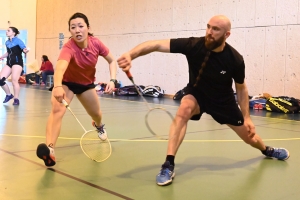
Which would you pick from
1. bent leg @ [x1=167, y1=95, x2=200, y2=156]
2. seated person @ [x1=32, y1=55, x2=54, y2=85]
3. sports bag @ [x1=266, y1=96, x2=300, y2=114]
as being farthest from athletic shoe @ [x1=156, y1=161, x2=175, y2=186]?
seated person @ [x1=32, y1=55, x2=54, y2=85]

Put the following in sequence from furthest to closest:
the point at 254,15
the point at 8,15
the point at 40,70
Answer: the point at 8,15
the point at 40,70
the point at 254,15

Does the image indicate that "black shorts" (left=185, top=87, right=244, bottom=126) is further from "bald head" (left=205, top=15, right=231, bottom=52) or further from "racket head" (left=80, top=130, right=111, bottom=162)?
"racket head" (left=80, top=130, right=111, bottom=162)

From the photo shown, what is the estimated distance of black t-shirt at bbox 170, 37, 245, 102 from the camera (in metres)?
4.10

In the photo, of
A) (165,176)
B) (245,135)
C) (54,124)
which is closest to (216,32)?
(245,135)

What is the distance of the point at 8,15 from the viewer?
25.9 meters

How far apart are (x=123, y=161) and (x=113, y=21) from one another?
573 inches

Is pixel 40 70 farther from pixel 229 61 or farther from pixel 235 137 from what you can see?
pixel 229 61

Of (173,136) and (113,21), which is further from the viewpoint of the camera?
(113,21)

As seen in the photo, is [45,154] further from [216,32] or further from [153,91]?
[153,91]

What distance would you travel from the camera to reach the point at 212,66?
4.15m

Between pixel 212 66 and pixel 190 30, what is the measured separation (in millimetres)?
11233

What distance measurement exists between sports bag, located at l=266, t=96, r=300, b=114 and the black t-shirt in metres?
7.22

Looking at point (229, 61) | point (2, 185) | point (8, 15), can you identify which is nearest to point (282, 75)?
point (229, 61)

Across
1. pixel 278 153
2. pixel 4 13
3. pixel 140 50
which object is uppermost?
pixel 4 13
